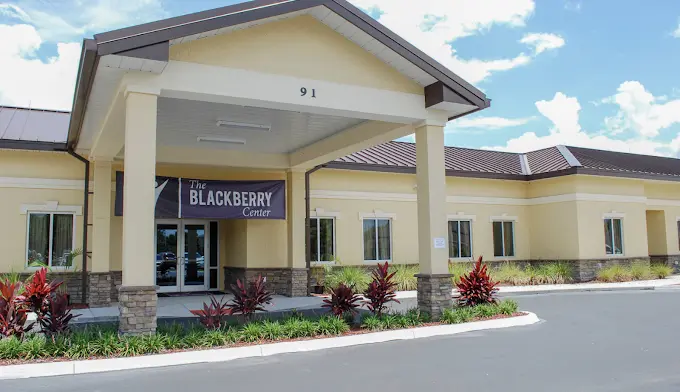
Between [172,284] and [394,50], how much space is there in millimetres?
10617

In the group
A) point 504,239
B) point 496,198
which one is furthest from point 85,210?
point 504,239

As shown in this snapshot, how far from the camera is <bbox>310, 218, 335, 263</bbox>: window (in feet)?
61.2

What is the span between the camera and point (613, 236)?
22922mm

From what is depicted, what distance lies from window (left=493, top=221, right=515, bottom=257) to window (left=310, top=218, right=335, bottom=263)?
7.35 meters

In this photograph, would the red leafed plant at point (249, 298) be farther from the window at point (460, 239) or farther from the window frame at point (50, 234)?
the window at point (460, 239)

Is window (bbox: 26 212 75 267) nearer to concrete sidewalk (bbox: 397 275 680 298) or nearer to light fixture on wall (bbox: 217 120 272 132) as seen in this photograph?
light fixture on wall (bbox: 217 120 272 132)

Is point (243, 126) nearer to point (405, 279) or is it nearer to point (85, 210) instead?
point (85, 210)

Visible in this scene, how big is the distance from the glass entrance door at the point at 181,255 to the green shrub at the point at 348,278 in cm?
397

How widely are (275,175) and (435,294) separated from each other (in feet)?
24.8

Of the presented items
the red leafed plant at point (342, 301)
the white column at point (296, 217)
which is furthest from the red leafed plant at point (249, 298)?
the white column at point (296, 217)

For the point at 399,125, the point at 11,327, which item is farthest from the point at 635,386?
the point at 11,327

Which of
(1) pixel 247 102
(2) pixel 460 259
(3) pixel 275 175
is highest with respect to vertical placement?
(1) pixel 247 102

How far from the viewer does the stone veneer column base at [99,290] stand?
571 inches

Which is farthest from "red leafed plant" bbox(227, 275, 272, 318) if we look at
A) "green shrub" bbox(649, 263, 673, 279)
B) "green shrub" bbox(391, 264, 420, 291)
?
"green shrub" bbox(649, 263, 673, 279)
